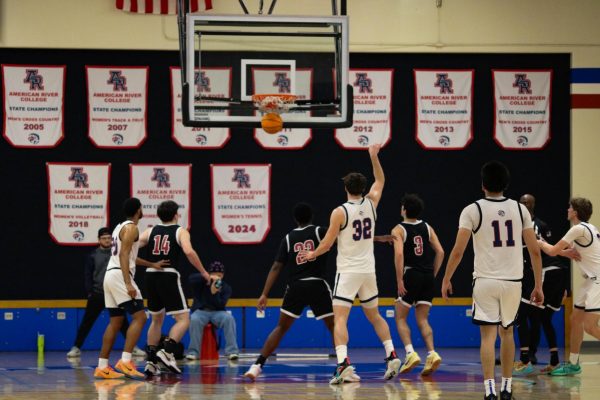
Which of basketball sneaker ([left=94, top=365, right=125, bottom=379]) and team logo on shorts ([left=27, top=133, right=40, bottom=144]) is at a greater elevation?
team logo on shorts ([left=27, top=133, right=40, bottom=144])

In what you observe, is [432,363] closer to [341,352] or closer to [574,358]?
[341,352]

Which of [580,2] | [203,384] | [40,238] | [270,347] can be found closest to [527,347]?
[270,347]

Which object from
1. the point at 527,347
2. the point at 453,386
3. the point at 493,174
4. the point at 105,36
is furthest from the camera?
the point at 105,36

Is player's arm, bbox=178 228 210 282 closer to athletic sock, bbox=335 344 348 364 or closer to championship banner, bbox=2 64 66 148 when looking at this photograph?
athletic sock, bbox=335 344 348 364

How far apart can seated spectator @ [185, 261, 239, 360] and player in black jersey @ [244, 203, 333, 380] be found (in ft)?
11.2

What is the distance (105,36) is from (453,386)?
9378 mm

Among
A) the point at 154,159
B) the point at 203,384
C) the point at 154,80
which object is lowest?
the point at 203,384

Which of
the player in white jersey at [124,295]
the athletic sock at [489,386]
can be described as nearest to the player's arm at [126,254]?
the player in white jersey at [124,295]

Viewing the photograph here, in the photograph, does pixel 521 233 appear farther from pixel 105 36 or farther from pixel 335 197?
pixel 105 36

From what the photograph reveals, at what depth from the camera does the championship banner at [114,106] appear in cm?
1809

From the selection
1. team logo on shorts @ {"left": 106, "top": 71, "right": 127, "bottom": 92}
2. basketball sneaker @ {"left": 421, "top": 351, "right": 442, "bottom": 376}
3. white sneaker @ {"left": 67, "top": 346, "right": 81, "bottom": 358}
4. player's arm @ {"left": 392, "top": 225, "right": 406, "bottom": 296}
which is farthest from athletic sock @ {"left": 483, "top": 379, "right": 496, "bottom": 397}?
team logo on shorts @ {"left": 106, "top": 71, "right": 127, "bottom": 92}

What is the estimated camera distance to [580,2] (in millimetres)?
18438

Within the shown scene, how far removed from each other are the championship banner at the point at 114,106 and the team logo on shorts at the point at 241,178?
1.77m

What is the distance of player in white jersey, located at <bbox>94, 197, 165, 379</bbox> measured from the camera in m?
12.5
